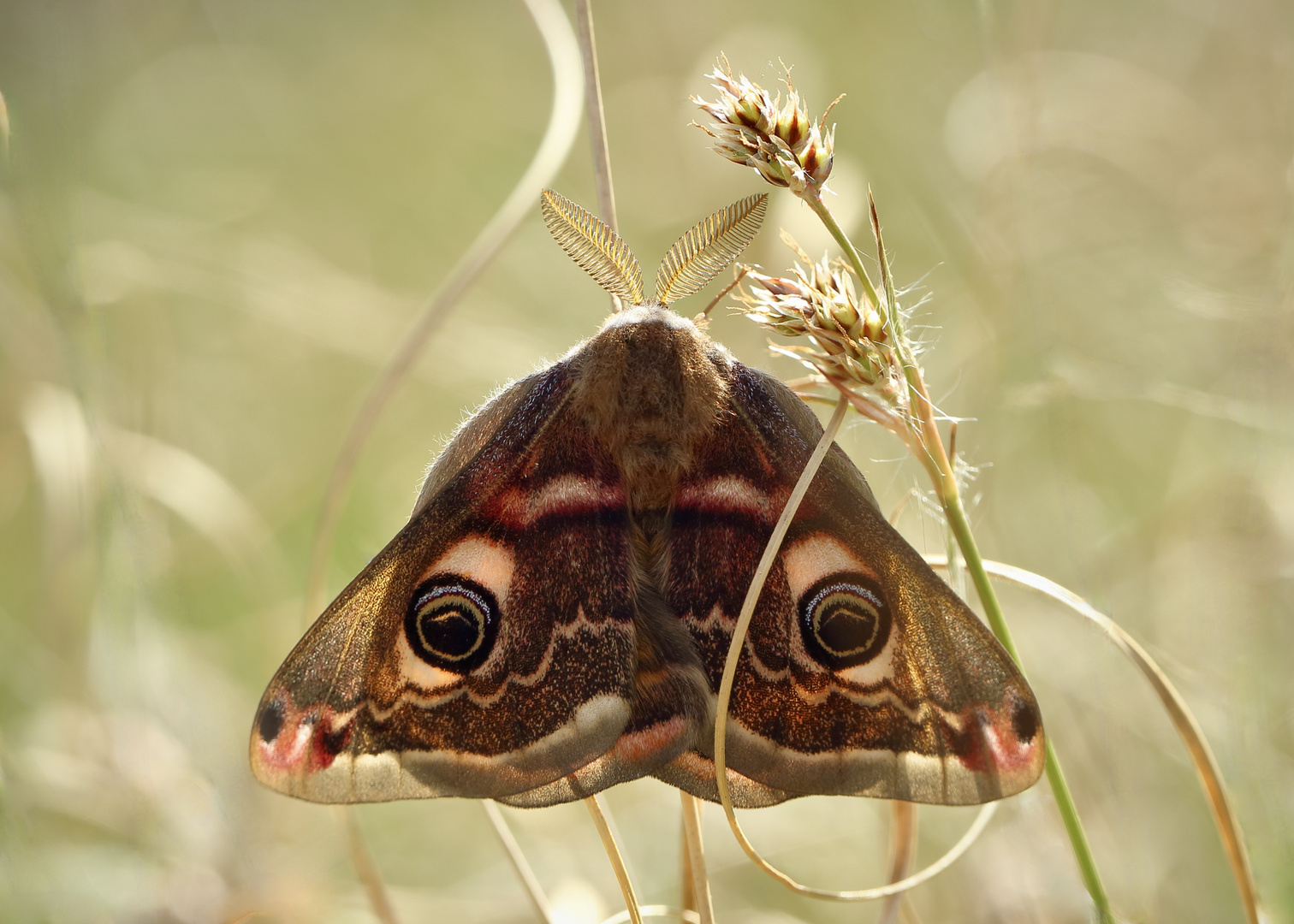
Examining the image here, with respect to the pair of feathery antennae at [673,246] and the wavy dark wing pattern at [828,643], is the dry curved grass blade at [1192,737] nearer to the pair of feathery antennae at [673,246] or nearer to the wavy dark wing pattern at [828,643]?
the wavy dark wing pattern at [828,643]

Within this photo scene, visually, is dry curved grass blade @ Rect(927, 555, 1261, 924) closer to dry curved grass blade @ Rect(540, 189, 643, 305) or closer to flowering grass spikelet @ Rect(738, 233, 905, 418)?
flowering grass spikelet @ Rect(738, 233, 905, 418)

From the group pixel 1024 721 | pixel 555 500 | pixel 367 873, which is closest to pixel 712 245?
pixel 555 500

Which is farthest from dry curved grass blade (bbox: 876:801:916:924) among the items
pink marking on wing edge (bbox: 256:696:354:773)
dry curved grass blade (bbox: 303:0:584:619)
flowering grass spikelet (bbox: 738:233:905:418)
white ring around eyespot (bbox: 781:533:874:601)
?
dry curved grass blade (bbox: 303:0:584:619)

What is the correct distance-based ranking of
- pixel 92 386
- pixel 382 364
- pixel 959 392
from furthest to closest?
pixel 382 364
pixel 959 392
pixel 92 386

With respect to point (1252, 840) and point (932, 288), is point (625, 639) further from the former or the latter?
point (932, 288)

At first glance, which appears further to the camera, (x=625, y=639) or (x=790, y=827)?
(x=790, y=827)

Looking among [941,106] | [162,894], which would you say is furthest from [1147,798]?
[941,106]
